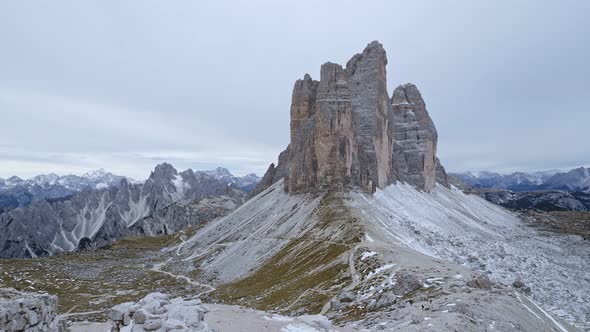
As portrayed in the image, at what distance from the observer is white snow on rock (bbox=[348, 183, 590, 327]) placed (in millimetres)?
55719

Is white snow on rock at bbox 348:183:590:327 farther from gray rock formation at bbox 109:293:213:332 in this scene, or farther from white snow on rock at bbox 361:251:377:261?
gray rock formation at bbox 109:293:213:332

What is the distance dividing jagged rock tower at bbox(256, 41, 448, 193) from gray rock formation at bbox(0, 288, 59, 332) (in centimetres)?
8485

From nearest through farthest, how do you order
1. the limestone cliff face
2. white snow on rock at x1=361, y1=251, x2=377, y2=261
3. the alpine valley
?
1. the alpine valley
2. white snow on rock at x1=361, y1=251, x2=377, y2=261
3. the limestone cliff face

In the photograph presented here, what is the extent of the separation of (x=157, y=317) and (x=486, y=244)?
86.3 meters

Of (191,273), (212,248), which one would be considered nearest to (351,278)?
(191,273)

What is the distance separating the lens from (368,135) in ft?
397

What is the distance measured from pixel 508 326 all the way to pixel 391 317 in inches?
308

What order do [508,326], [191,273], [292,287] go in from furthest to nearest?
1. [191,273]
2. [292,287]
3. [508,326]

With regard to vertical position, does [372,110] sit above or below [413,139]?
above

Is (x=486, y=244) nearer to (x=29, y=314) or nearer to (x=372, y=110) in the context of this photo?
(x=372, y=110)

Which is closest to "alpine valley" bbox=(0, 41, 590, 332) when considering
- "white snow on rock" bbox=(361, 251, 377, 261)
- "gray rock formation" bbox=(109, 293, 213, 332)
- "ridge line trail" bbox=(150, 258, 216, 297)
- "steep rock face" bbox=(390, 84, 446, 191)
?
"gray rock formation" bbox=(109, 293, 213, 332)

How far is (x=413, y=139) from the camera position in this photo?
15838 centimetres

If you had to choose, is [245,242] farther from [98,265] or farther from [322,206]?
[98,265]

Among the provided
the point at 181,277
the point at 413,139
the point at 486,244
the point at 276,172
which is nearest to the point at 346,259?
the point at 181,277
